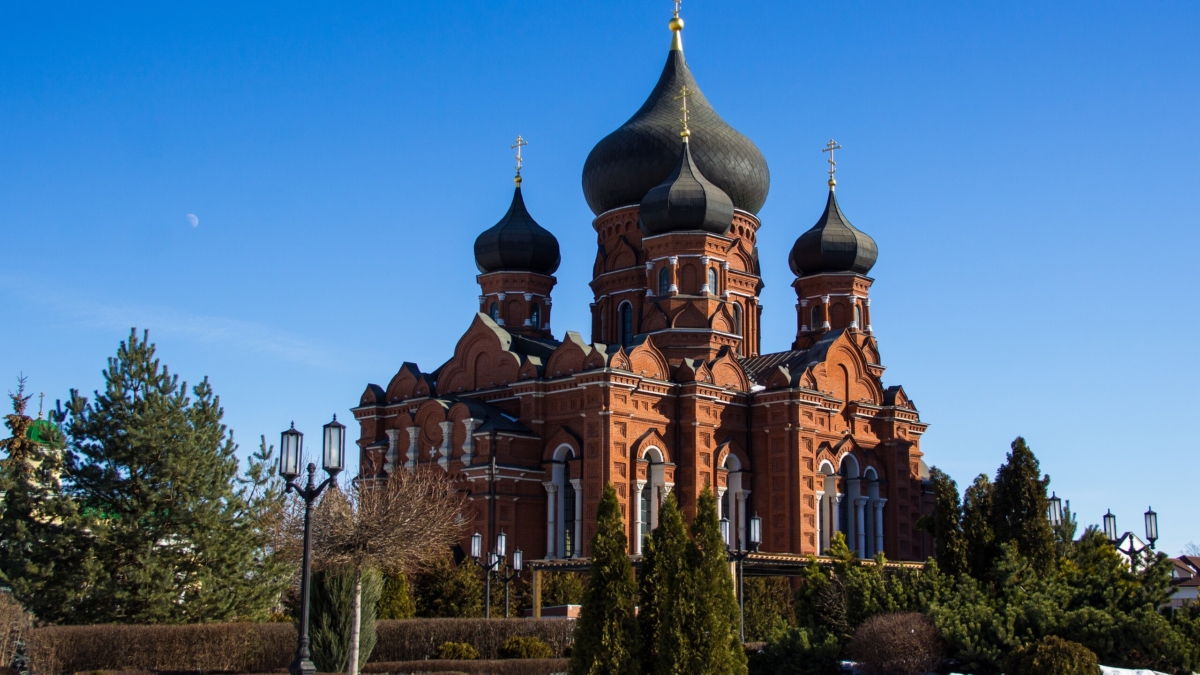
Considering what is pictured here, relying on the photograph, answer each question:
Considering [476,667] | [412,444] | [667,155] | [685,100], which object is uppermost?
[685,100]

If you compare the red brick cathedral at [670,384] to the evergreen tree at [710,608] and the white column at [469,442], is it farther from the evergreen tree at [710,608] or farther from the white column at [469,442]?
the evergreen tree at [710,608]

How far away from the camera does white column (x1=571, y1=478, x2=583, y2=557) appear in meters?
34.0

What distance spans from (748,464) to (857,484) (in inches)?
165

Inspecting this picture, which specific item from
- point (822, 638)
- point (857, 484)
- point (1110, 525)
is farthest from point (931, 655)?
point (857, 484)

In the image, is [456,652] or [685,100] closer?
[456,652]

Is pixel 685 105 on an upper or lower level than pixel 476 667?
upper

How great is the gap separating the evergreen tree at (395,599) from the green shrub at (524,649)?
4333mm

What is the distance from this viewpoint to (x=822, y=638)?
797 inches

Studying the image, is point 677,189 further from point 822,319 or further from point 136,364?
point 136,364

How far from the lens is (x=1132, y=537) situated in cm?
2172

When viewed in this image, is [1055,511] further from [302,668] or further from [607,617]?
[302,668]

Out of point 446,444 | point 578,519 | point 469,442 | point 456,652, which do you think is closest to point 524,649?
point 456,652

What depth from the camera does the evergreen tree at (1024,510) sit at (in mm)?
22328

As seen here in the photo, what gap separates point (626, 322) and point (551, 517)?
9.53m
